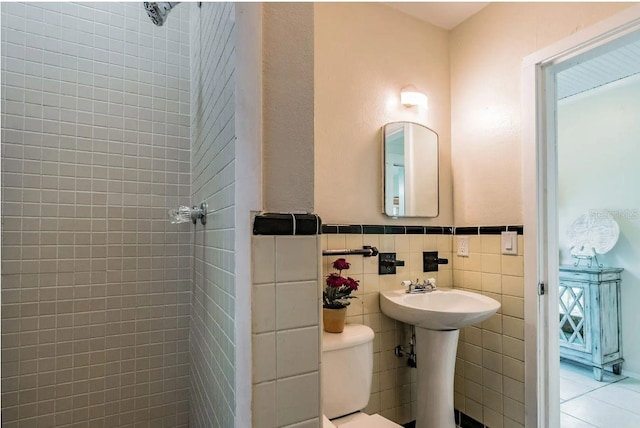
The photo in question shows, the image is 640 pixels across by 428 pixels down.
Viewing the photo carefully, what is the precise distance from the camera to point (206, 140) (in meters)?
1.25

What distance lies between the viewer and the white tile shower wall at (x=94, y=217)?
1.40 m

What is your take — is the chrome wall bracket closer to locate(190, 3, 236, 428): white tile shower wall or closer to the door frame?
locate(190, 3, 236, 428): white tile shower wall

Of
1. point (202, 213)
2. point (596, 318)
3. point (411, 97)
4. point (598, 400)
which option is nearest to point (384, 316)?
point (202, 213)

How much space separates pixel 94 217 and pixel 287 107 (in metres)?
1.25

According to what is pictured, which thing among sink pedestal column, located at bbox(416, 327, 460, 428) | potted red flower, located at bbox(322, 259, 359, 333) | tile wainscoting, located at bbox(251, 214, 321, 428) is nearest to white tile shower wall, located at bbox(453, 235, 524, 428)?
sink pedestal column, located at bbox(416, 327, 460, 428)

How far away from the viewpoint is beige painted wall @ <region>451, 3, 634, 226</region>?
1668 mm

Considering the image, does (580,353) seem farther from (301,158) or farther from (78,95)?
(78,95)

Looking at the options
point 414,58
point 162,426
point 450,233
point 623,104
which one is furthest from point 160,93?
point 623,104

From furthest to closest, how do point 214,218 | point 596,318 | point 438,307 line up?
1. point 596,318
2. point 438,307
3. point 214,218

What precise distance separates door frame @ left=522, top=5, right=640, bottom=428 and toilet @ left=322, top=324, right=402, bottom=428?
2.36 feet

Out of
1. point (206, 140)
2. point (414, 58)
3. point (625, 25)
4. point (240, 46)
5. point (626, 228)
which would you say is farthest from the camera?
point (626, 228)

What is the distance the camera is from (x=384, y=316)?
1.83 meters

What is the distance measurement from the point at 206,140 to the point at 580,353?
3.39 m

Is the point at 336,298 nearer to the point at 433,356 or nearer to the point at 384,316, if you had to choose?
the point at 384,316
